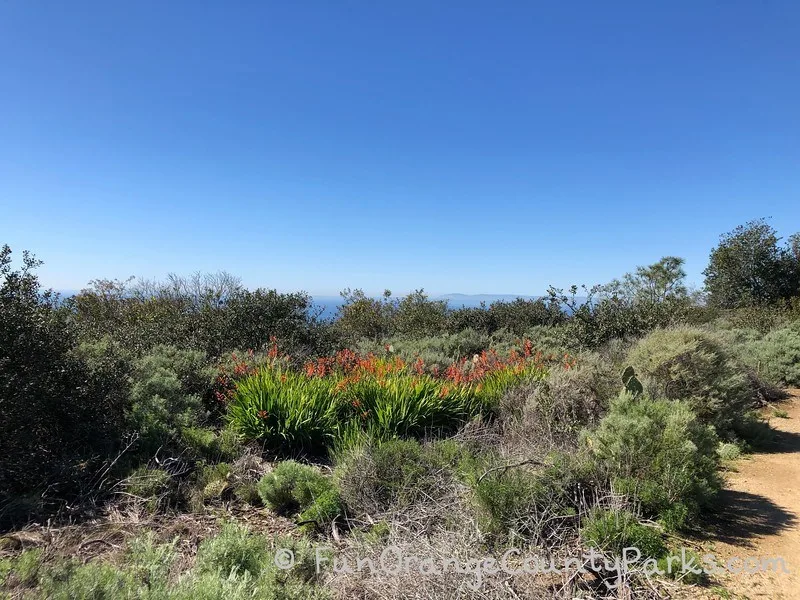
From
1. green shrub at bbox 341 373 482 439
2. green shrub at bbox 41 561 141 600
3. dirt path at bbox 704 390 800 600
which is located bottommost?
dirt path at bbox 704 390 800 600

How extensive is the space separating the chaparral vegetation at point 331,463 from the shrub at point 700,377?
28mm

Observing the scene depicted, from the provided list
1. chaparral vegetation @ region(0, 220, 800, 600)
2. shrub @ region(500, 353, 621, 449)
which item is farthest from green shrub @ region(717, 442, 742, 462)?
shrub @ region(500, 353, 621, 449)

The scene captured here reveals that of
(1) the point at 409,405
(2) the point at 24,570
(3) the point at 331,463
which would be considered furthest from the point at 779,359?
(2) the point at 24,570

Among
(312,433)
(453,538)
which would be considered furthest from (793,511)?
(312,433)

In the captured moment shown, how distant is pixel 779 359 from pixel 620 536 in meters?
10.4

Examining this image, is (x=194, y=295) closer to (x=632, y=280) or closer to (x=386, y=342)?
(x=386, y=342)

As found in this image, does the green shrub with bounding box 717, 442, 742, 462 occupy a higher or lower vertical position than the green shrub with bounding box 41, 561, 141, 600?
lower

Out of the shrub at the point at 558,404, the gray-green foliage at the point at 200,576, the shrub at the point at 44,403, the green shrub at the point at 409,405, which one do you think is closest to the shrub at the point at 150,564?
the gray-green foliage at the point at 200,576

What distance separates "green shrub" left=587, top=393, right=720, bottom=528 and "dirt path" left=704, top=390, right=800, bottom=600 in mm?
304

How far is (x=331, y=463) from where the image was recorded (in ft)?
18.0

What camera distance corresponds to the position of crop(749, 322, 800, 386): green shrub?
10.3m

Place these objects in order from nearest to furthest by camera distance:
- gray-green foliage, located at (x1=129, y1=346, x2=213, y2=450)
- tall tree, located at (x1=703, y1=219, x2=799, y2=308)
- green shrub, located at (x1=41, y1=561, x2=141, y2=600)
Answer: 1. green shrub, located at (x1=41, y1=561, x2=141, y2=600)
2. gray-green foliage, located at (x1=129, y1=346, x2=213, y2=450)
3. tall tree, located at (x1=703, y1=219, x2=799, y2=308)

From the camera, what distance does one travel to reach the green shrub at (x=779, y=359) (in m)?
10.3

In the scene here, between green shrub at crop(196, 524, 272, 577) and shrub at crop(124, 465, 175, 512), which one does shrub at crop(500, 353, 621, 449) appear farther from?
shrub at crop(124, 465, 175, 512)
